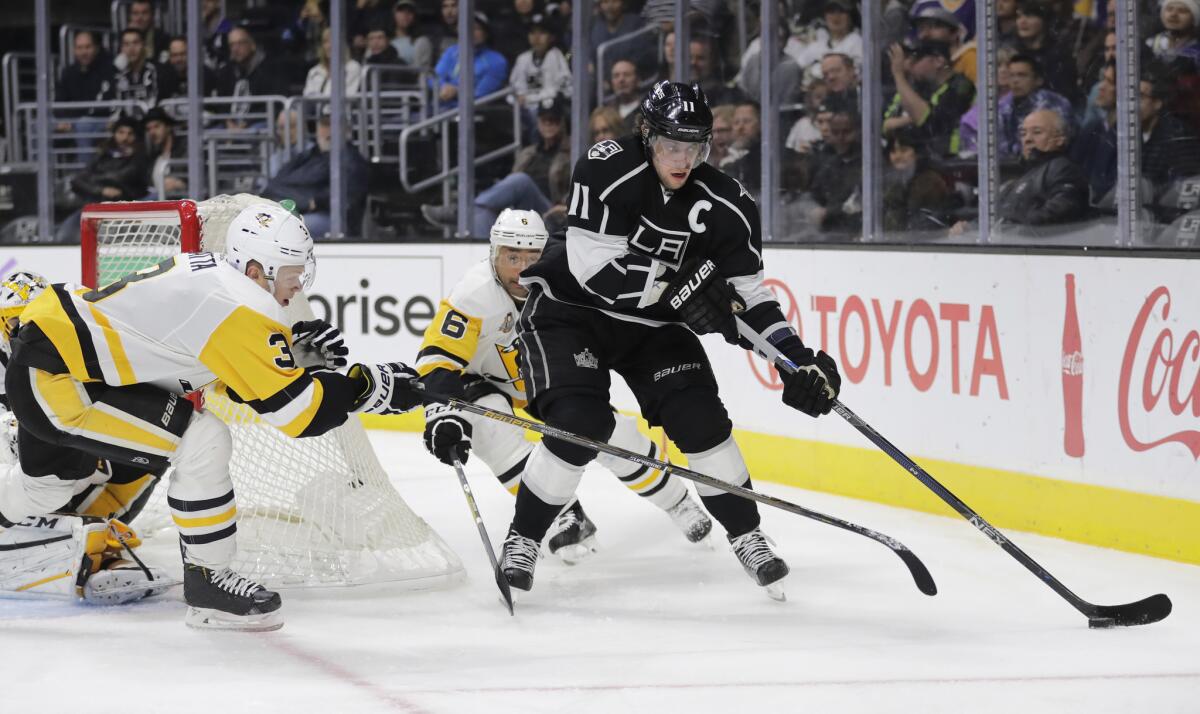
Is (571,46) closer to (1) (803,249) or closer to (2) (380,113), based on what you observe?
(2) (380,113)

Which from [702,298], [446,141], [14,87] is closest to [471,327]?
[702,298]

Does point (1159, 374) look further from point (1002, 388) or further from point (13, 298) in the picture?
point (13, 298)

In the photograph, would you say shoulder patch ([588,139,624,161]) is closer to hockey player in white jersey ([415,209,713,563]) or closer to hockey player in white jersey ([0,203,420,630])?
hockey player in white jersey ([415,209,713,563])

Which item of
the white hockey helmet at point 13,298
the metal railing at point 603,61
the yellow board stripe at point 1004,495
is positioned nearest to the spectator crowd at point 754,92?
the metal railing at point 603,61

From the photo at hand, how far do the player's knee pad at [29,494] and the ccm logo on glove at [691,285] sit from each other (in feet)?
4.34

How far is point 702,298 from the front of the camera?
3.04 m

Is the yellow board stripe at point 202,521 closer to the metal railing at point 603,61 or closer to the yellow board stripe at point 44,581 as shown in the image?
the yellow board stripe at point 44,581

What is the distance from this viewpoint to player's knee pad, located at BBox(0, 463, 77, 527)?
3133 millimetres

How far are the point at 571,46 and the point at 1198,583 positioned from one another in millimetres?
3213

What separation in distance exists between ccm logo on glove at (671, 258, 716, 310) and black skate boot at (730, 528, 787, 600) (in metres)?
0.57

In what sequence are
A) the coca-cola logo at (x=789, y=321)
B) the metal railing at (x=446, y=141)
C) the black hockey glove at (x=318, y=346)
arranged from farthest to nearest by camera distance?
the metal railing at (x=446, y=141) < the coca-cola logo at (x=789, y=321) < the black hockey glove at (x=318, y=346)

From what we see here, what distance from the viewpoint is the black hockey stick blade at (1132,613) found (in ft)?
9.64

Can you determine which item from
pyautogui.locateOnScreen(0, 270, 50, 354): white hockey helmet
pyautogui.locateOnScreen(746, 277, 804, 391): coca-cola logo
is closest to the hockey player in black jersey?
pyautogui.locateOnScreen(0, 270, 50, 354): white hockey helmet

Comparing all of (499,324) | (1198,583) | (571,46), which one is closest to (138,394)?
(499,324)
